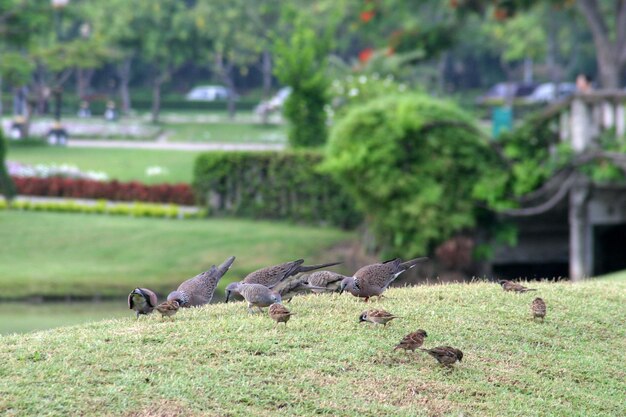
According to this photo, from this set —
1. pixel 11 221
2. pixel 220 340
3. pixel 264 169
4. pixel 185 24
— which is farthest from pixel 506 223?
pixel 185 24

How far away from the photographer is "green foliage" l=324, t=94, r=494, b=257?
20859 mm

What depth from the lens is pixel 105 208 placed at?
95.7 ft

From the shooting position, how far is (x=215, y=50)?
196ft

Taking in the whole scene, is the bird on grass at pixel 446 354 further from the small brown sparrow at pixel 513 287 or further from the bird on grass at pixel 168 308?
the small brown sparrow at pixel 513 287

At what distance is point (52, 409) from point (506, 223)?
16.0m

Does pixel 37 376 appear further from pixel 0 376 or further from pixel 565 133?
pixel 565 133

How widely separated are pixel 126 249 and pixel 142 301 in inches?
624

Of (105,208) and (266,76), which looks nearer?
(105,208)

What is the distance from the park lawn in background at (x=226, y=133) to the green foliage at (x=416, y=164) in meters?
21.6

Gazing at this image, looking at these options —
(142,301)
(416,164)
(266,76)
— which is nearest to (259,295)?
(142,301)

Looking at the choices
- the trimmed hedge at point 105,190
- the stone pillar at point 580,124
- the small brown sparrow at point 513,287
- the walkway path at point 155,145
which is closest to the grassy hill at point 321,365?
the small brown sparrow at point 513,287

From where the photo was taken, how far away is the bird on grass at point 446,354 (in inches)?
296

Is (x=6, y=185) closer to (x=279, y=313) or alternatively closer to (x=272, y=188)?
(x=272, y=188)

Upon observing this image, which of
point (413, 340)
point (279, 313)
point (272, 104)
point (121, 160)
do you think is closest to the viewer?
point (413, 340)
